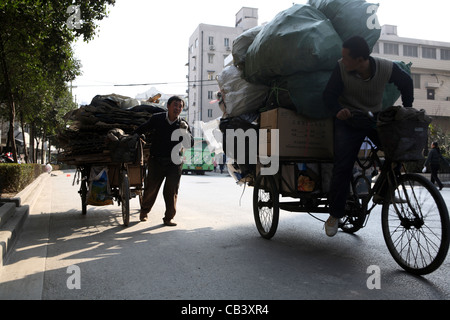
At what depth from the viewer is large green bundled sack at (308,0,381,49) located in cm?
434

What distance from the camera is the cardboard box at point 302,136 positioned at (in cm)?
421

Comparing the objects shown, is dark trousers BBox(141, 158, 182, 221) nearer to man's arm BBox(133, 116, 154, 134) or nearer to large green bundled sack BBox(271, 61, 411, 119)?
man's arm BBox(133, 116, 154, 134)

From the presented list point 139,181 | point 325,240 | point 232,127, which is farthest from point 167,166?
point 325,240

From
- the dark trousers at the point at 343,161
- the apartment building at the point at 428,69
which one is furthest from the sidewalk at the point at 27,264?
the apartment building at the point at 428,69

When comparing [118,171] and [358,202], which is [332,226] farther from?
[118,171]

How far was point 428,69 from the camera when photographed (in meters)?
44.1

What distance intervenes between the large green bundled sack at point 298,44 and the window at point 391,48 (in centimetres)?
4884

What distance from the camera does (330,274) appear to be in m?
3.47

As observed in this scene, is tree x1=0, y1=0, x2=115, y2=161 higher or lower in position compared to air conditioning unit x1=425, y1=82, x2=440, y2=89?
lower

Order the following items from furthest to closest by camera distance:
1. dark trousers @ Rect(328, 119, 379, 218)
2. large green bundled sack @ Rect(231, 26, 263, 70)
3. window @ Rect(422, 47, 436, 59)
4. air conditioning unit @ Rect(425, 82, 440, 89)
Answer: window @ Rect(422, 47, 436, 59) < air conditioning unit @ Rect(425, 82, 440, 89) < large green bundled sack @ Rect(231, 26, 263, 70) < dark trousers @ Rect(328, 119, 379, 218)

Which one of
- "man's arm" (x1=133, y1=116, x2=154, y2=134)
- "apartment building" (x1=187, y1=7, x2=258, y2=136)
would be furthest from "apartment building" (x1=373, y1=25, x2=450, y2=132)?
"man's arm" (x1=133, y1=116, x2=154, y2=134)

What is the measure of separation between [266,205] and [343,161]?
1.41 m

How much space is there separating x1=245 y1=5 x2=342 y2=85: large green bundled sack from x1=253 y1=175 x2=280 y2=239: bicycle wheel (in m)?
1.31

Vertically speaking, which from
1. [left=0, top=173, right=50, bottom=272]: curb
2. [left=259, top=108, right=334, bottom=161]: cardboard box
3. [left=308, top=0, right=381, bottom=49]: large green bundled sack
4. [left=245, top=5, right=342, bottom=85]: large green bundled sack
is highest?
[left=308, top=0, right=381, bottom=49]: large green bundled sack
